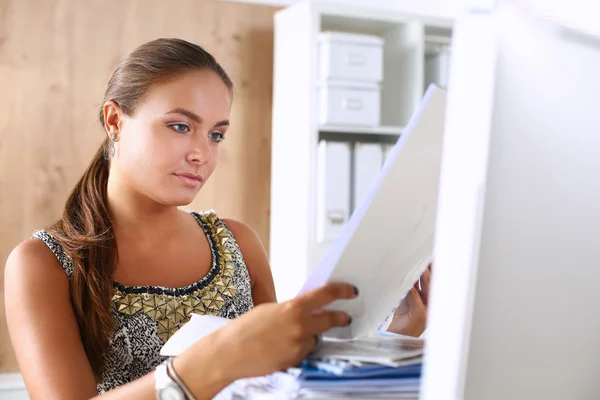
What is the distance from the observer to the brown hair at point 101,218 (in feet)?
3.56

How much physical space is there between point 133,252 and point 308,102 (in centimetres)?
183

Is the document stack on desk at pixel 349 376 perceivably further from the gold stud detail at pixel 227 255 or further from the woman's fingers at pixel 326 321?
the gold stud detail at pixel 227 255

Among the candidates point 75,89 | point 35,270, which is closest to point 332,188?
point 75,89

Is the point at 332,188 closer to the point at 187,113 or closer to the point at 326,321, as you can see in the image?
the point at 187,113

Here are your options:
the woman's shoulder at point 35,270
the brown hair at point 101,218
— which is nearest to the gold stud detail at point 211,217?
the brown hair at point 101,218

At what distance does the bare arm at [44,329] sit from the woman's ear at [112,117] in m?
0.28

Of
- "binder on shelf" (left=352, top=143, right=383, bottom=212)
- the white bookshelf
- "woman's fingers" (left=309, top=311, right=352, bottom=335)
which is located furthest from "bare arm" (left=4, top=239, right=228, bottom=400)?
"binder on shelf" (left=352, top=143, right=383, bottom=212)

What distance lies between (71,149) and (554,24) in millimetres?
2741

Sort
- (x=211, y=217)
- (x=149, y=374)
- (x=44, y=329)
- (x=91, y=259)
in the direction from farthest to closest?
(x=211, y=217), (x=91, y=259), (x=44, y=329), (x=149, y=374)

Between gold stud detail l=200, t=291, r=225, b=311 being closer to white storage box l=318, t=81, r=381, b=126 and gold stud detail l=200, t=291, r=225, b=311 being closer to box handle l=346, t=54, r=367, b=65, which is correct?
white storage box l=318, t=81, r=381, b=126

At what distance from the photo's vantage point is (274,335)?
587 millimetres

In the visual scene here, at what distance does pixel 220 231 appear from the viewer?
1.43 metres

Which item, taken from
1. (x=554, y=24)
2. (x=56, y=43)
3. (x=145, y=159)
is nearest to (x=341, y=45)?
(x=56, y=43)

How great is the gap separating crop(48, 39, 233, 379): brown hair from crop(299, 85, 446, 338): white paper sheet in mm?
534
